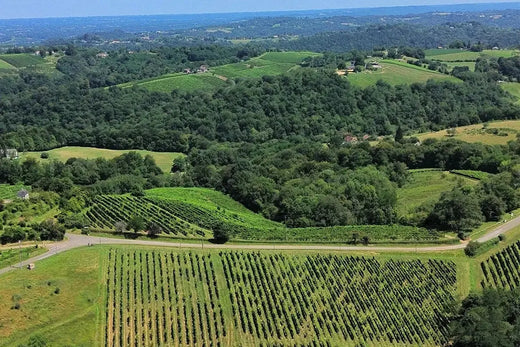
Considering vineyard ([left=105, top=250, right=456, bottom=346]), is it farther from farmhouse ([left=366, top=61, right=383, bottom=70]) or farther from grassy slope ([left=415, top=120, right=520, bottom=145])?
farmhouse ([left=366, top=61, right=383, bottom=70])

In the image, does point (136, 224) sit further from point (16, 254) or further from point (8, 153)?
point (8, 153)

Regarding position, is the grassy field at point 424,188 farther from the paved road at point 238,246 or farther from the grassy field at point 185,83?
the grassy field at point 185,83

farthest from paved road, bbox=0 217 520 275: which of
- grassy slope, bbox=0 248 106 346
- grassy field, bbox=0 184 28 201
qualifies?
grassy field, bbox=0 184 28 201

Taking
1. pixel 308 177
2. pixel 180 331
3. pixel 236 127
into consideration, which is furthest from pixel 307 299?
pixel 236 127

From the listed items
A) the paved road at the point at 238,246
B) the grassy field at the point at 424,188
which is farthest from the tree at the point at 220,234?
the grassy field at the point at 424,188

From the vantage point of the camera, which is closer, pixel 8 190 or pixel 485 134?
pixel 8 190

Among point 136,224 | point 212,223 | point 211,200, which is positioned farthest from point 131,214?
point 211,200

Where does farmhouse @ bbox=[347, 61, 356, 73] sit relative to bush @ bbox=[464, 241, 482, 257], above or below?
above
